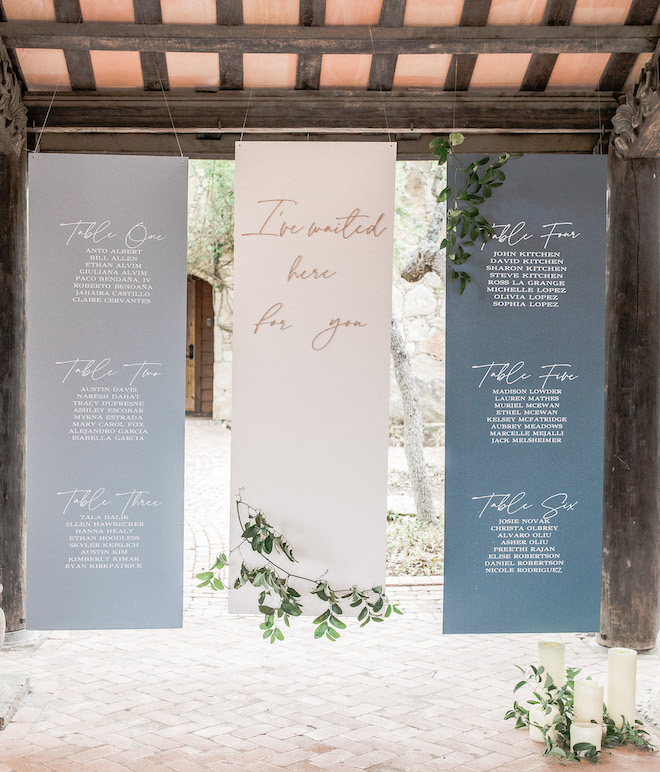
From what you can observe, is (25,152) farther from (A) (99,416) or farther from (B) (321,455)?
(B) (321,455)

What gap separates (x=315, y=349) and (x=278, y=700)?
1.75 m

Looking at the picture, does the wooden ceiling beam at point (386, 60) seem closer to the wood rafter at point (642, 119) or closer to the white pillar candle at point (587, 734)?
the wood rafter at point (642, 119)

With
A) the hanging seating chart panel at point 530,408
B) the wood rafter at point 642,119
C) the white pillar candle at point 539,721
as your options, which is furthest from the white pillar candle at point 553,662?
the wood rafter at point 642,119

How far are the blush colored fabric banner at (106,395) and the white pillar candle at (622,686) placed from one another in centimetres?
203

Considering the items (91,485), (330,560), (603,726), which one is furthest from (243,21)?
(603,726)

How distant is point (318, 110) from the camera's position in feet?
14.9

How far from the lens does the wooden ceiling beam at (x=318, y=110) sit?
452 centimetres

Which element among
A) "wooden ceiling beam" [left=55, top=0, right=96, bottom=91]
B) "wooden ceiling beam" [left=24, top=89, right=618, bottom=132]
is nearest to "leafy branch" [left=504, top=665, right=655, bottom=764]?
"wooden ceiling beam" [left=24, top=89, right=618, bottom=132]

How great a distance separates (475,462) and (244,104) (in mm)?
2288

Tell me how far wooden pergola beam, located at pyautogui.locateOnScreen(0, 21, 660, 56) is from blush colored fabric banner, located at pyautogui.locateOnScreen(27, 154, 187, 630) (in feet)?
1.95

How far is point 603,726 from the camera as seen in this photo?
3.59 metres

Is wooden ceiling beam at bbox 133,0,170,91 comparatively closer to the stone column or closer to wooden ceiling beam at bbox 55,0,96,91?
wooden ceiling beam at bbox 55,0,96,91

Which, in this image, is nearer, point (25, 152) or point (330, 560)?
point (330, 560)

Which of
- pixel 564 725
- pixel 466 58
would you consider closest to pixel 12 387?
pixel 466 58
